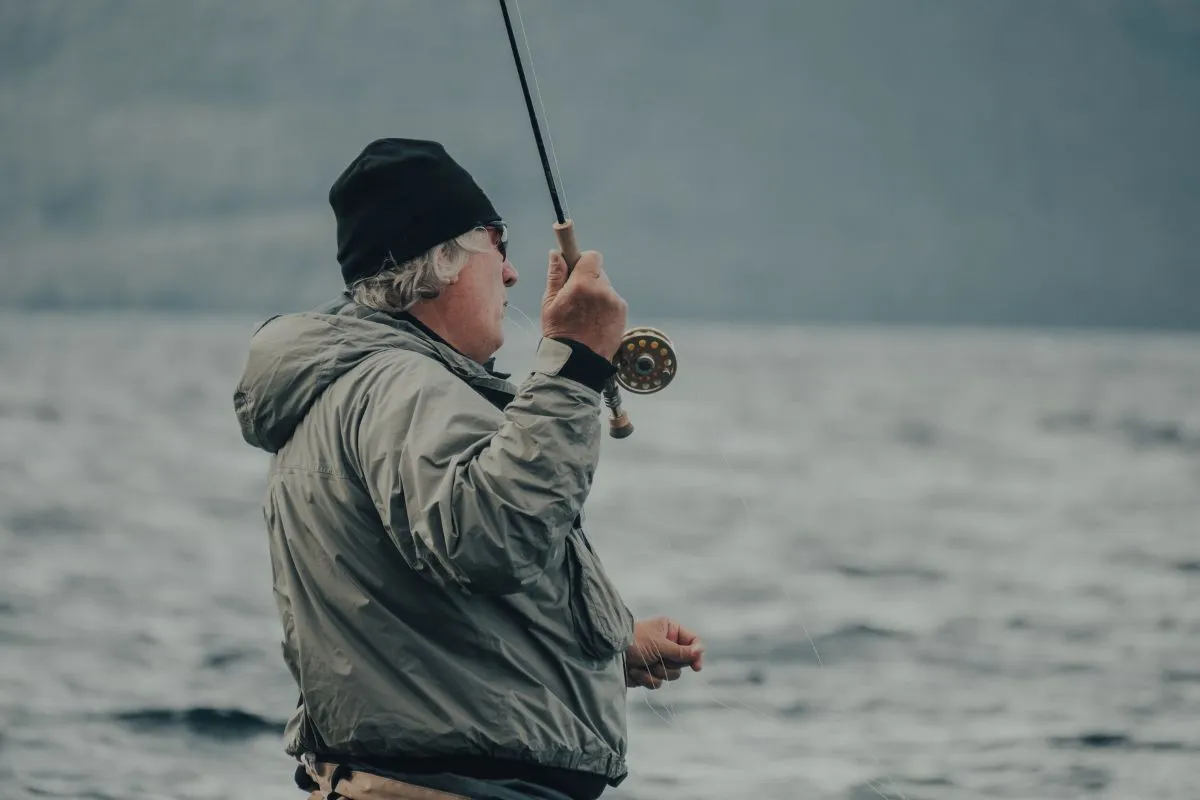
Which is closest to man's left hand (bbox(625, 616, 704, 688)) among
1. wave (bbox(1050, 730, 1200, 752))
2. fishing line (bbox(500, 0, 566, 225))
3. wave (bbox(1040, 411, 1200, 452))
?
fishing line (bbox(500, 0, 566, 225))

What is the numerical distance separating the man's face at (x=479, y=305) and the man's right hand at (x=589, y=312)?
22 cm

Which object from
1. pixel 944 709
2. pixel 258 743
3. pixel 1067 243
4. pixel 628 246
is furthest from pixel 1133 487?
pixel 1067 243

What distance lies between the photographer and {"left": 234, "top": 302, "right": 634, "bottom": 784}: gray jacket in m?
1.96

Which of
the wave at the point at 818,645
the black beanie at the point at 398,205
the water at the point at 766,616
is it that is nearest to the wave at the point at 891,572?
the water at the point at 766,616

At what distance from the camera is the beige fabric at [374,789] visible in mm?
2137

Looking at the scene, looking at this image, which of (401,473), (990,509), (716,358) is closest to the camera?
(401,473)

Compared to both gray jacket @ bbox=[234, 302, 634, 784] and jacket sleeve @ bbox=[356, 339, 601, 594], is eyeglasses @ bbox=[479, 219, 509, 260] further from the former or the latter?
jacket sleeve @ bbox=[356, 339, 601, 594]

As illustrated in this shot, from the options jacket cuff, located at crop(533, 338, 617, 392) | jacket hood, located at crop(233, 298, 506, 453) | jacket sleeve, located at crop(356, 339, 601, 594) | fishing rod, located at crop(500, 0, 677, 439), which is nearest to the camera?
jacket sleeve, located at crop(356, 339, 601, 594)

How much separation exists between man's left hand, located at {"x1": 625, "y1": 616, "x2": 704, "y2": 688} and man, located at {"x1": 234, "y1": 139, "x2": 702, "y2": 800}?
0.34 m

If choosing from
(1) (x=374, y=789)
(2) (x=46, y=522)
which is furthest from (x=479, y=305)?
(2) (x=46, y=522)

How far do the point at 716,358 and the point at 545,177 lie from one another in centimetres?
9329

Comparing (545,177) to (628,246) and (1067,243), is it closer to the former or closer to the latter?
(628,246)

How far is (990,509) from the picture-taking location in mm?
24172

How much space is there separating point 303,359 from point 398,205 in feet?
0.87
